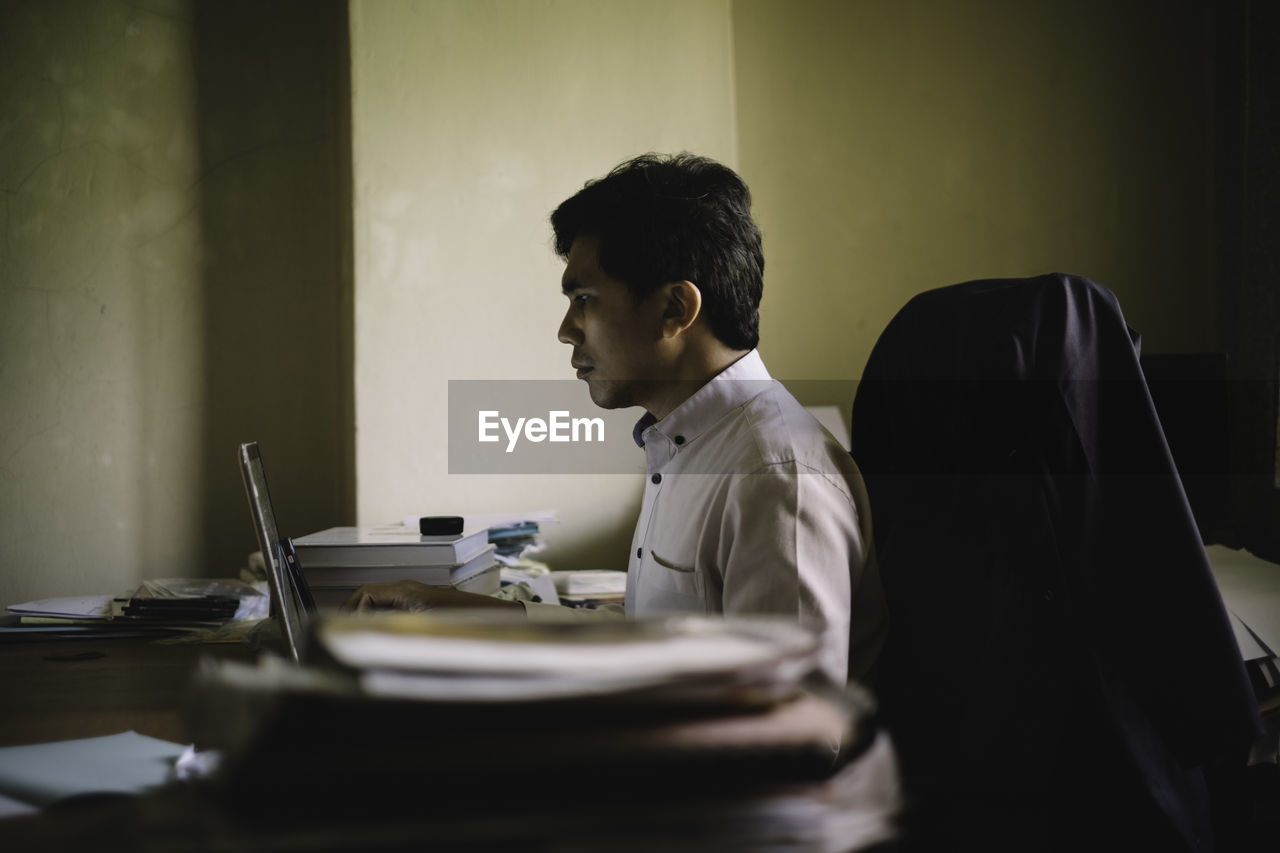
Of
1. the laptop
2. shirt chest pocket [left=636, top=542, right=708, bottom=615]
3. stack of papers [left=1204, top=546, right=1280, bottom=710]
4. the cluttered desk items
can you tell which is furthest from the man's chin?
stack of papers [left=1204, top=546, right=1280, bottom=710]

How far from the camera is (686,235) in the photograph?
1.30 m

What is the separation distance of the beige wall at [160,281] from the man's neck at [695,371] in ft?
4.61

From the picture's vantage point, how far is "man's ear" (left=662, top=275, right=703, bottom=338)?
128 cm

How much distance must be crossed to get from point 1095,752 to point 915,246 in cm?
224

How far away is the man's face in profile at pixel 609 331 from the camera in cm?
130

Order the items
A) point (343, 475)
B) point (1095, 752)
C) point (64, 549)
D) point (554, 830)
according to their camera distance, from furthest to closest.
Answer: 1. point (343, 475)
2. point (64, 549)
3. point (1095, 752)
4. point (554, 830)

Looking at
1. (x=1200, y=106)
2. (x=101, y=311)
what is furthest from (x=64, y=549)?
(x=1200, y=106)

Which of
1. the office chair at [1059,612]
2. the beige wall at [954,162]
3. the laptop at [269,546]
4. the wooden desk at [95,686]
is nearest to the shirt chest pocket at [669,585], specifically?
the office chair at [1059,612]

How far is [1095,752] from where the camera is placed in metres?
0.81

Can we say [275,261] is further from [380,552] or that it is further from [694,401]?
[694,401]

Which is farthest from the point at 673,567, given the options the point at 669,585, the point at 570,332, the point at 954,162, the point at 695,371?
the point at 954,162

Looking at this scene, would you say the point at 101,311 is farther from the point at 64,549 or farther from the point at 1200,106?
the point at 1200,106

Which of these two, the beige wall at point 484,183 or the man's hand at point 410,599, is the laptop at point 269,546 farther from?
the beige wall at point 484,183

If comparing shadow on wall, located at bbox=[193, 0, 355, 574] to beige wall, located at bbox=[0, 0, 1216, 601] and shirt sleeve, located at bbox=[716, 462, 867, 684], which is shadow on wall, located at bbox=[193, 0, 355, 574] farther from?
shirt sleeve, located at bbox=[716, 462, 867, 684]
